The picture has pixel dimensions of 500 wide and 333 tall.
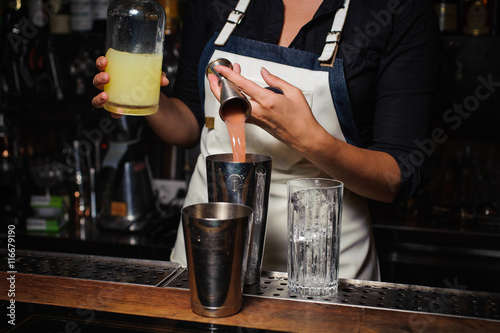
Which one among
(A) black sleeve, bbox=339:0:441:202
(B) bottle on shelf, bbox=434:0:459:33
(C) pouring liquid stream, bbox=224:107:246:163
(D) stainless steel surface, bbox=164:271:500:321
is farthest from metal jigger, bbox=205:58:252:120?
(B) bottle on shelf, bbox=434:0:459:33

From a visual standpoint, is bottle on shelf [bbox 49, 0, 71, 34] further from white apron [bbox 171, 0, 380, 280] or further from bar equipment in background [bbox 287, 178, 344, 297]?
bar equipment in background [bbox 287, 178, 344, 297]

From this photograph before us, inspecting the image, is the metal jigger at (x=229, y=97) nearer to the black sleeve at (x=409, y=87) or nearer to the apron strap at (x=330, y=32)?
the apron strap at (x=330, y=32)

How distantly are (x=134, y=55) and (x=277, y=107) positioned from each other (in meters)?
0.32

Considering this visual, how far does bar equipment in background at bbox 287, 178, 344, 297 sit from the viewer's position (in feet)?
3.13

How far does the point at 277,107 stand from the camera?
3.42ft

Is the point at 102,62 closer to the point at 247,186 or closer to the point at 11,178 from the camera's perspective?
the point at 247,186

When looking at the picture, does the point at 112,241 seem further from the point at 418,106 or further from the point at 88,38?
the point at 418,106

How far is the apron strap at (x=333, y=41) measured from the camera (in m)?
1.33

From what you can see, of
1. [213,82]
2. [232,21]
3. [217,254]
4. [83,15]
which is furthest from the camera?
[83,15]

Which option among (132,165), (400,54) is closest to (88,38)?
(132,165)

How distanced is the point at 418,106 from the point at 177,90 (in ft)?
2.22

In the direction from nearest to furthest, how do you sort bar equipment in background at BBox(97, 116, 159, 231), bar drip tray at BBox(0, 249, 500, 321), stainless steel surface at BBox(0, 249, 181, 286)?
bar drip tray at BBox(0, 249, 500, 321) → stainless steel surface at BBox(0, 249, 181, 286) → bar equipment in background at BBox(97, 116, 159, 231)

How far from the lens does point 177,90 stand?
5.36 ft

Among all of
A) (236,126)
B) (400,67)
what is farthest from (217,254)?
(400,67)
